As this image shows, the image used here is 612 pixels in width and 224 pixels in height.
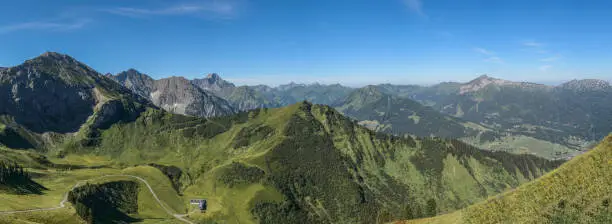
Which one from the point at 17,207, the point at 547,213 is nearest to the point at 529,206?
the point at 547,213

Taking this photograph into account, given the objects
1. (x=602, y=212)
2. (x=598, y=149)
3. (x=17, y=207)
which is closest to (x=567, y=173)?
(x=598, y=149)

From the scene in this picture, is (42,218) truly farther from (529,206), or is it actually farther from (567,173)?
(567,173)

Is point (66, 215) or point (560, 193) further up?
point (560, 193)

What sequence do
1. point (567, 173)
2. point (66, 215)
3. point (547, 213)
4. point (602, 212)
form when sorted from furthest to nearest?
point (66, 215) < point (567, 173) < point (547, 213) < point (602, 212)

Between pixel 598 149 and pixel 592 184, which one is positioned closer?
pixel 592 184

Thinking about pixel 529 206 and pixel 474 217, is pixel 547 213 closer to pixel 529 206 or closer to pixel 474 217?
pixel 529 206

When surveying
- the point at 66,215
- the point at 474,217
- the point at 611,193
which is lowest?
the point at 66,215

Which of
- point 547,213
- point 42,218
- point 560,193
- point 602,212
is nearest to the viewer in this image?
point 602,212
